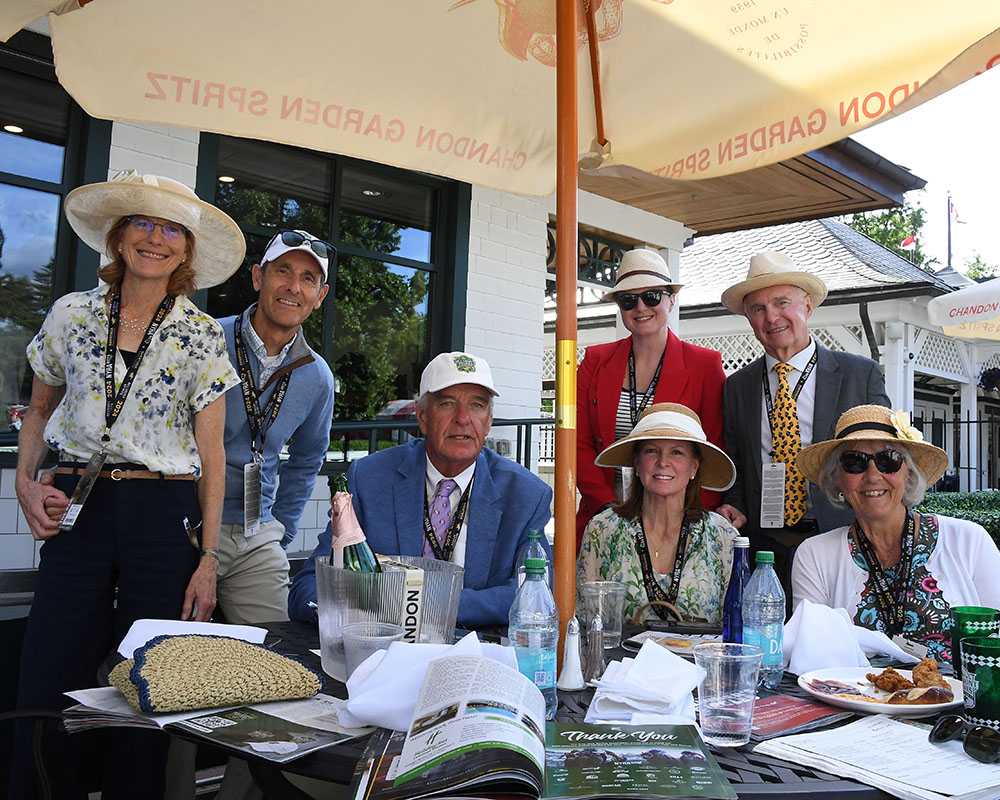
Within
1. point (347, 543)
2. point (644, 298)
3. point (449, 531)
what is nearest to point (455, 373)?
point (449, 531)

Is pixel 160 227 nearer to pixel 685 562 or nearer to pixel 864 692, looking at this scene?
pixel 685 562

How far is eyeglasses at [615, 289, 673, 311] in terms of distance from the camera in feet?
11.8

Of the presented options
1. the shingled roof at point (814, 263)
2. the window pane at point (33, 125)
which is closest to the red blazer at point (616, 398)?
the window pane at point (33, 125)

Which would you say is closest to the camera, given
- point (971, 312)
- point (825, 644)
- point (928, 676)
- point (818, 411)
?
point (928, 676)

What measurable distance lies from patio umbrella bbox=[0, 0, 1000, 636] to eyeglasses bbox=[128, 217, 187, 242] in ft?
1.58

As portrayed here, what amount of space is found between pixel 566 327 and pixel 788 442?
163 centimetres

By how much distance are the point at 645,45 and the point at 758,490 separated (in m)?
1.71

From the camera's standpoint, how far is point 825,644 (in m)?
2.07

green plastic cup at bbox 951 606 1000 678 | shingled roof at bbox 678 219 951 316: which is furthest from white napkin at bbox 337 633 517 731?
shingled roof at bbox 678 219 951 316

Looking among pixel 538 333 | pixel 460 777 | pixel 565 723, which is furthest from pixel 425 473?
pixel 538 333

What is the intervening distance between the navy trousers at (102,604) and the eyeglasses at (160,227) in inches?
30.6

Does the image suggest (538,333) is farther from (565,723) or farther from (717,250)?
(717,250)

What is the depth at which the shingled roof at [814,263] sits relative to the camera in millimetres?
13219

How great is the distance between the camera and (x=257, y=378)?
3.22 m
